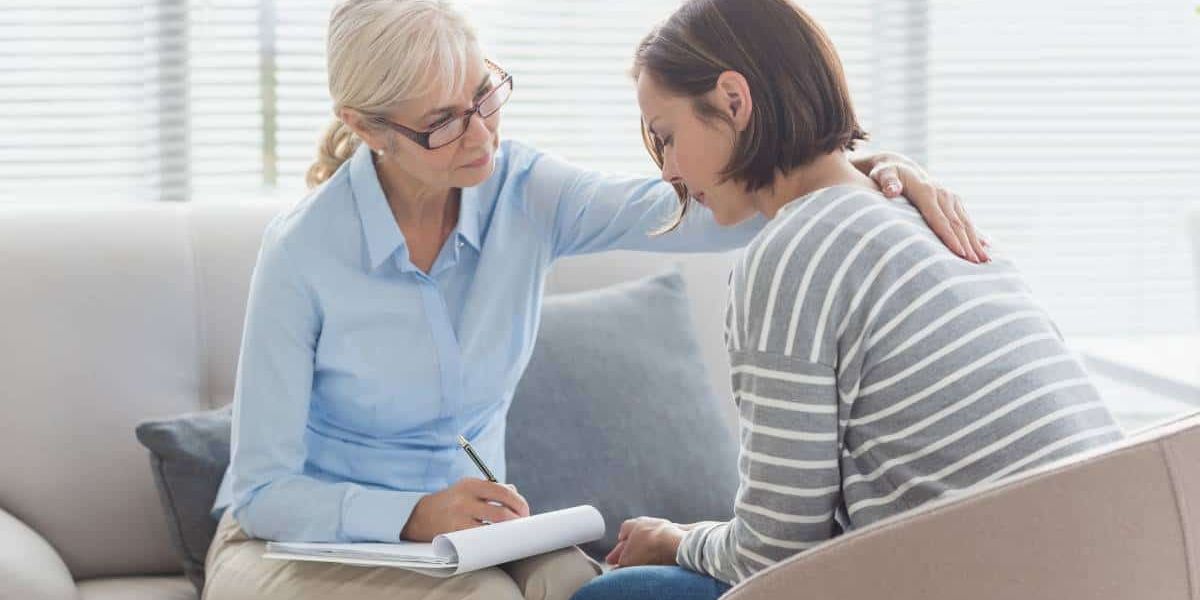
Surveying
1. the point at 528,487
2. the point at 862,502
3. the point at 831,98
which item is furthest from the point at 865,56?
the point at 862,502

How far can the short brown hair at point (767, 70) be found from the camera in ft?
4.08

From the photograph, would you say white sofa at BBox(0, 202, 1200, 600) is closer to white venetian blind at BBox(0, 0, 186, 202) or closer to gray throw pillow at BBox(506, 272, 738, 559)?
gray throw pillow at BBox(506, 272, 738, 559)

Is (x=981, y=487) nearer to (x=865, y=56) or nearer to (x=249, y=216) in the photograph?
(x=249, y=216)

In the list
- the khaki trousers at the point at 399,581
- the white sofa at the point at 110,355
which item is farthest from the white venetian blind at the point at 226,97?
the khaki trousers at the point at 399,581

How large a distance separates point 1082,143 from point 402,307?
1.91 m

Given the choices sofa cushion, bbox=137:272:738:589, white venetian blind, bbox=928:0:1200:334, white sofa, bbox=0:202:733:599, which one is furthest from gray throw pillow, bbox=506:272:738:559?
white venetian blind, bbox=928:0:1200:334

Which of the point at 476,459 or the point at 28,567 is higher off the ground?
the point at 476,459

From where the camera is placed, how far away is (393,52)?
1.57 metres

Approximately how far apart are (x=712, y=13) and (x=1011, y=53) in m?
1.89

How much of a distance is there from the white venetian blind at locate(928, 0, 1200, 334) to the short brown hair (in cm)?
173

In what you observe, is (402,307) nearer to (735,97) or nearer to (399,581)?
(399,581)

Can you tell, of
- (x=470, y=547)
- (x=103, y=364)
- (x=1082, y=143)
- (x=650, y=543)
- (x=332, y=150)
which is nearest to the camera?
(x=470, y=547)

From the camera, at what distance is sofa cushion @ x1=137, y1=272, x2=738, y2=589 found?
188 cm

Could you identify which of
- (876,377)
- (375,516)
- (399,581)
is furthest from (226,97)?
(876,377)
